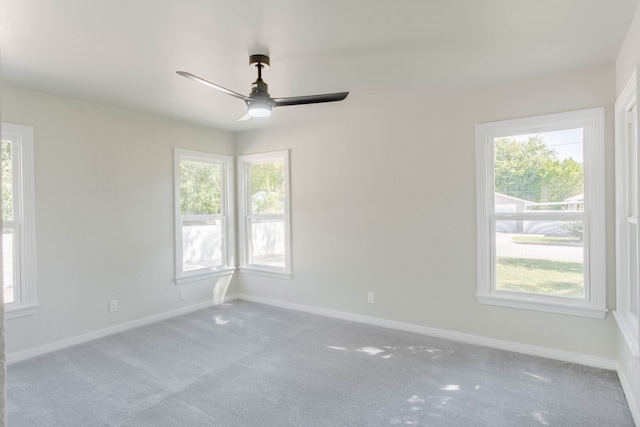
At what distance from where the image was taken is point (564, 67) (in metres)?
3.21

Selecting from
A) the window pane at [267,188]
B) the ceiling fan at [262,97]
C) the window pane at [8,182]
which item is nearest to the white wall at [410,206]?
the window pane at [267,188]

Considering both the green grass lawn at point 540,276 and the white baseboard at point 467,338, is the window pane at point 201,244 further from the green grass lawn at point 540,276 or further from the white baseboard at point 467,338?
the green grass lawn at point 540,276

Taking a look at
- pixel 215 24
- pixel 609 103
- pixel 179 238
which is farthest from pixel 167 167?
pixel 609 103

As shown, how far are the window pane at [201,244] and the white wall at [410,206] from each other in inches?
42.7

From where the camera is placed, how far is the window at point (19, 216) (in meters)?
3.49

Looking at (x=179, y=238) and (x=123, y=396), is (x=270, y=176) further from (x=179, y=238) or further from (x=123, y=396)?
(x=123, y=396)

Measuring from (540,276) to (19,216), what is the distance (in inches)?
191

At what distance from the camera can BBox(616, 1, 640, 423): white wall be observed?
2418 mm

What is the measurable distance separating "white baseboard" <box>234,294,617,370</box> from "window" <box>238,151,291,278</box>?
606mm

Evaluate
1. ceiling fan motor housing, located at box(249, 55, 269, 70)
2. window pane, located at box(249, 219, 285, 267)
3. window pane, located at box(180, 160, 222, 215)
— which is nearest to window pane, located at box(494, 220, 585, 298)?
ceiling fan motor housing, located at box(249, 55, 269, 70)

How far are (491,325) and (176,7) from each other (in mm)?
3716

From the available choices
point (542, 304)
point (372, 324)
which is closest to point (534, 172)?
point (542, 304)

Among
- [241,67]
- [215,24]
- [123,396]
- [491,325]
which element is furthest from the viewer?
[491,325]

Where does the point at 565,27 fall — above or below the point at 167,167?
above
